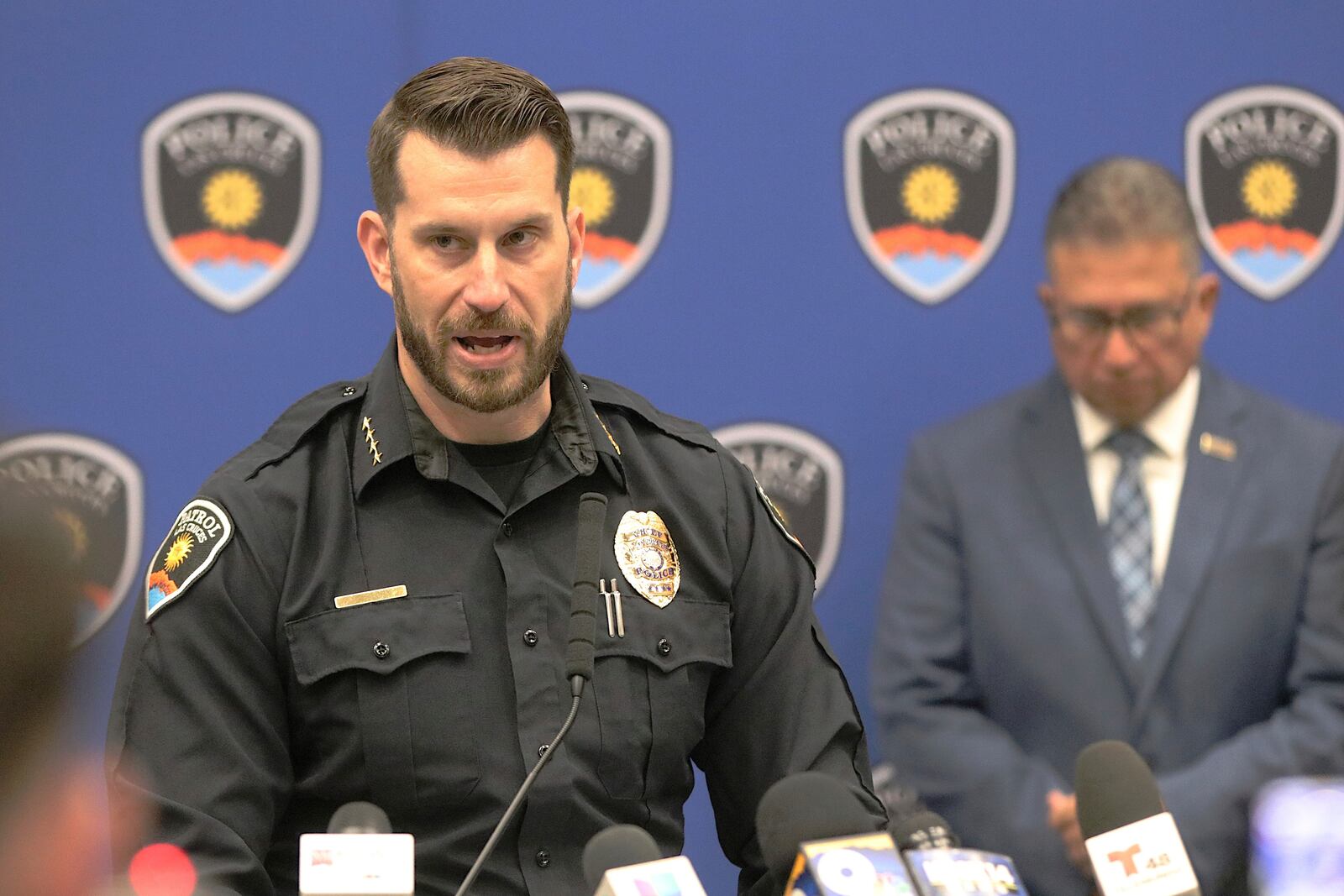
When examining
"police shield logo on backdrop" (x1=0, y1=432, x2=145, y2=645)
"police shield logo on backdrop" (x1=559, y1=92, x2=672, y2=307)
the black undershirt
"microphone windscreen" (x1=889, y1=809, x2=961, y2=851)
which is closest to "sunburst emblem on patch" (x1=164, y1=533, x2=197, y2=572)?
the black undershirt

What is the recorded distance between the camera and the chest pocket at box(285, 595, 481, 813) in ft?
6.32

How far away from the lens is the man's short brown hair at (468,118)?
2051 mm

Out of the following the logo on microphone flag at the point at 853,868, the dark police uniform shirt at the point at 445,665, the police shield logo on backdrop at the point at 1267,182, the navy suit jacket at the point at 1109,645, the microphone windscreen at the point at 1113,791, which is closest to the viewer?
the logo on microphone flag at the point at 853,868

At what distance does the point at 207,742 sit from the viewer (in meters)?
1.86

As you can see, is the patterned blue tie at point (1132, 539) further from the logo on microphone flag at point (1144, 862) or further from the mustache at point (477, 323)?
the logo on microphone flag at point (1144, 862)

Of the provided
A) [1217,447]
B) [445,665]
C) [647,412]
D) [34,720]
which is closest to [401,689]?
[445,665]

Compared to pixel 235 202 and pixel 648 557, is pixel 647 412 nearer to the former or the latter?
pixel 648 557

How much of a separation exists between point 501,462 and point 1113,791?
33.9 inches

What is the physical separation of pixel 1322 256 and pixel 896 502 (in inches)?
36.0

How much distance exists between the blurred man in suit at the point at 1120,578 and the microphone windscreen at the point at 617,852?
140cm

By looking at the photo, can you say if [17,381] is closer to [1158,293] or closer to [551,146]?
[551,146]

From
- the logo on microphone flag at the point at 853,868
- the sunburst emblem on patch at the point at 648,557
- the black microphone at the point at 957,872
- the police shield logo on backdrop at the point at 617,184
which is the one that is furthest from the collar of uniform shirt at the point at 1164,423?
the logo on microphone flag at the point at 853,868

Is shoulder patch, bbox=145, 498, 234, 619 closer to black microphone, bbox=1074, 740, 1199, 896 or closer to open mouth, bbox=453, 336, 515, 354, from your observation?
open mouth, bbox=453, 336, 515, 354

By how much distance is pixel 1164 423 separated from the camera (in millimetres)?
2955
